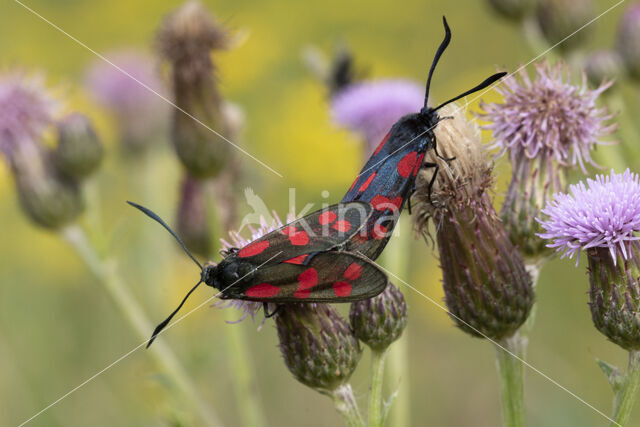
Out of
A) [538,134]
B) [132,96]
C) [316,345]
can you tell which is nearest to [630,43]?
[538,134]

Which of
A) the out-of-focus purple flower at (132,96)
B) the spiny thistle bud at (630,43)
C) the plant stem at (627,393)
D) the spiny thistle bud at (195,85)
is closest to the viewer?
the plant stem at (627,393)

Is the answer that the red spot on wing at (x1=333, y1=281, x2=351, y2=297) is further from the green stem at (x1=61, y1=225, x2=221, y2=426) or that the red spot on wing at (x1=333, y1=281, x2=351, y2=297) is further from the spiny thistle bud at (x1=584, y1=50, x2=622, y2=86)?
the spiny thistle bud at (x1=584, y1=50, x2=622, y2=86)

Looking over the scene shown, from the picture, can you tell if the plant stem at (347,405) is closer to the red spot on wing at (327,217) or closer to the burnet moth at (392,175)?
the burnet moth at (392,175)

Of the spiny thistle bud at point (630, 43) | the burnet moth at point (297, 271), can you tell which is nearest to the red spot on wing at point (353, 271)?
the burnet moth at point (297, 271)

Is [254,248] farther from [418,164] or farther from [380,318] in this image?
[418,164]

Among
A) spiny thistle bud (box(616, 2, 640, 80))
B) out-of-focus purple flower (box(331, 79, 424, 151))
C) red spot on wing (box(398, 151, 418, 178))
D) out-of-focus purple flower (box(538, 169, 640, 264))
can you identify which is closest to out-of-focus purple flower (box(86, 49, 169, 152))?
out-of-focus purple flower (box(331, 79, 424, 151))

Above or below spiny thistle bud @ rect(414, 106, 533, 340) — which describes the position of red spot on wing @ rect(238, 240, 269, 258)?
above
